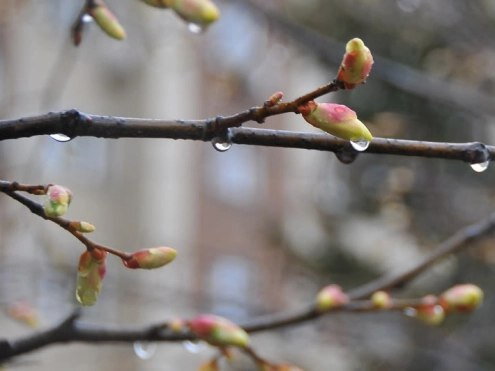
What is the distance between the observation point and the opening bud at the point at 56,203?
1060 millimetres

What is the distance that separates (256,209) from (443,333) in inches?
408

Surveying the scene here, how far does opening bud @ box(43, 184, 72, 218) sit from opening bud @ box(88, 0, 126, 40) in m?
0.56

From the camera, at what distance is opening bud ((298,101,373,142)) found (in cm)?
107

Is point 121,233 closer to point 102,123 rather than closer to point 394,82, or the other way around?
point 394,82

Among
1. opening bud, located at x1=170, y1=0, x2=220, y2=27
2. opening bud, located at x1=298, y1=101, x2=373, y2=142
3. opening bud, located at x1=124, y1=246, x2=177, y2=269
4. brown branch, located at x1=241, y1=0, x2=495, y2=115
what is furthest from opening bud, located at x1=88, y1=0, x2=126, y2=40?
brown branch, located at x1=241, y1=0, x2=495, y2=115

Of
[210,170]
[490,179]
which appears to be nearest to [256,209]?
[210,170]

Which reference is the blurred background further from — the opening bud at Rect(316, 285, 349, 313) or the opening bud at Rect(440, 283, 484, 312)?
the opening bud at Rect(440, 283, 484, 312)

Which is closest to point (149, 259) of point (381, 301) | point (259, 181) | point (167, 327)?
point (167, 327)

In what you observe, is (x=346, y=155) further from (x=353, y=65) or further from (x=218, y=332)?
(x=218, y=332)

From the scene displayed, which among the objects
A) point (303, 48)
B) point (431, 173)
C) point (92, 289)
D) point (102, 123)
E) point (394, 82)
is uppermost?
point (431, 173)

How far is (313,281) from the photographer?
27.1 feet

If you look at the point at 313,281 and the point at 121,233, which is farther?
the point at 121,233

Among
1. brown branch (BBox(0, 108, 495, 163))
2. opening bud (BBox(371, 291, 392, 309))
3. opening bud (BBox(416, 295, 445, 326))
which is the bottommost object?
brown branch (BBox(0, 108, 495, 163))

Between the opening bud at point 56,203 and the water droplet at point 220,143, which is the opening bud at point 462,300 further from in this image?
the opening bud at point 56,203
